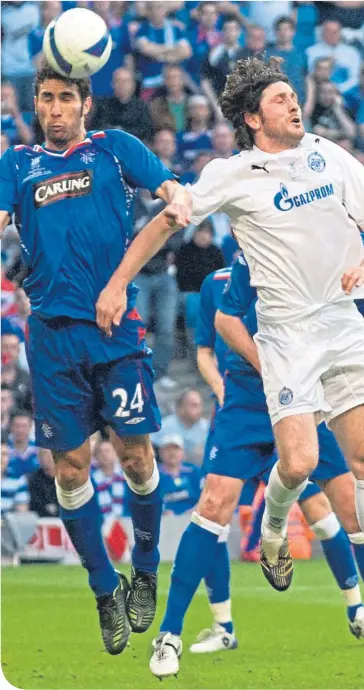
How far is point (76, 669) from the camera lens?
22.9 feet

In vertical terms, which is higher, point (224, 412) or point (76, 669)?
point (224, 412)

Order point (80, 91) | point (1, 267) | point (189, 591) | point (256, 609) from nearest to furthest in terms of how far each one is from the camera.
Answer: point (80, 91)
point (189, 591)
point (256, 609)
point (1, 267)

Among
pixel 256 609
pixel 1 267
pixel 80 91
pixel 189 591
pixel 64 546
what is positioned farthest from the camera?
pixel 1 267

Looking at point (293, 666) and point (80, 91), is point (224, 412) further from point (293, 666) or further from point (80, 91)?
point (80, 91)

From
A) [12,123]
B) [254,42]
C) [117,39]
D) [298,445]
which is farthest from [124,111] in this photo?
[298,445]

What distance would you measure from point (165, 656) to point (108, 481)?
5999 millimetres

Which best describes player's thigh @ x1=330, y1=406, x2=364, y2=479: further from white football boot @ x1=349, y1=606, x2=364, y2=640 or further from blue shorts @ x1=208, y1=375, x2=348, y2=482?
white football boot @ x1=349, y1=606, x2=364, y2=640

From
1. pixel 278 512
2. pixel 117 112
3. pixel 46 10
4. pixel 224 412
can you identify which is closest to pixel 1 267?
pixel 117 112

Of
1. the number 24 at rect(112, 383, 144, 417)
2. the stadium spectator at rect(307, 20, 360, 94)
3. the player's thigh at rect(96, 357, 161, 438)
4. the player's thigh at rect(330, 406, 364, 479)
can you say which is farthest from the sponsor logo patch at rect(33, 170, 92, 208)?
the stadium spectator at rect(307, 20, 360, 94)

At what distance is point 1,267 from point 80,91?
7.66 meters

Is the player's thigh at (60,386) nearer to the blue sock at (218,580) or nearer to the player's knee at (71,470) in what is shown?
the player's knee at (71,470)

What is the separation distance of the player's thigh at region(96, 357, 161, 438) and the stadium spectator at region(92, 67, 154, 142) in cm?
819

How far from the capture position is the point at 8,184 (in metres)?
6.16

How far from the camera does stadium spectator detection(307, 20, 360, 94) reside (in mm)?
15453
